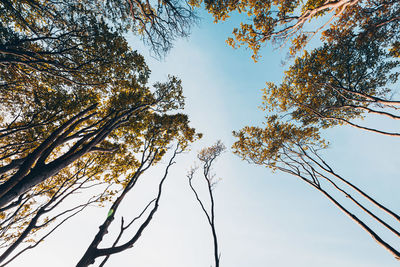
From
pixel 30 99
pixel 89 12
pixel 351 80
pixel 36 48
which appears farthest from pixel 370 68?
pixel 30 99

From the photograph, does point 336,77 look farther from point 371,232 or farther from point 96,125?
point 96,125

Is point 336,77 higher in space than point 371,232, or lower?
higher

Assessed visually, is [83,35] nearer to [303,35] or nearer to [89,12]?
[89,12]

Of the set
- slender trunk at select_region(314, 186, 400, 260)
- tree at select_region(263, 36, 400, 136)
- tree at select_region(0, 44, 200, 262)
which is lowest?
slender trunk at select_region(314, 186, 400, 260)

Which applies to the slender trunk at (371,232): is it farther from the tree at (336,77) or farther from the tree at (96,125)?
the tree at (96,125)

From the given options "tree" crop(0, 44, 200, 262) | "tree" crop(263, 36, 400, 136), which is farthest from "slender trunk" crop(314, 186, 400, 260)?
"tree" crop(0, 44, 200, 262)

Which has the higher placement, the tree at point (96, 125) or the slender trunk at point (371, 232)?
the tree at point (96, 125)

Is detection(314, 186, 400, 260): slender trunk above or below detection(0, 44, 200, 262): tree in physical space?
below

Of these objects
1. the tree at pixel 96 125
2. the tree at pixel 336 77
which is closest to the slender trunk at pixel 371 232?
the tree at pixel 336 77

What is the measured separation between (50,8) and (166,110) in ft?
17.9

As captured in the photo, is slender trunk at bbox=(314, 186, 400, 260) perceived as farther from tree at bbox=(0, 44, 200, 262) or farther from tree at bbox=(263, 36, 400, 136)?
tree at bbox=(0, 44, 200, 262)

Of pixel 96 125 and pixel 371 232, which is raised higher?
pixel 96 125

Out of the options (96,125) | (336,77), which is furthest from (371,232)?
(96,125)

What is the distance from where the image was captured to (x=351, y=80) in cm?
773
